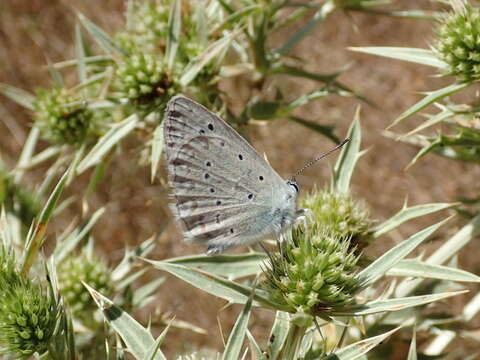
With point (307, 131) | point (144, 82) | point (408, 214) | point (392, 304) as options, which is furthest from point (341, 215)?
point (307, 131)

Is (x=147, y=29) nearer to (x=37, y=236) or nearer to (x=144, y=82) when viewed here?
(x=144, y=82)

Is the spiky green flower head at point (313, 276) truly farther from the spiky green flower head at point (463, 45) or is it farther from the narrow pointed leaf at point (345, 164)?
the spiky green flower head at point (463, 45)

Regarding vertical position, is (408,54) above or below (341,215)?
above

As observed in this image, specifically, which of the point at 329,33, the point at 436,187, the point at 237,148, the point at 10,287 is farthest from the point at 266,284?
the point at 329,33

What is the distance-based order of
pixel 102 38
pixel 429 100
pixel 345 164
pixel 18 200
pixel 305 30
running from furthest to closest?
pixel 18 200
pixel 305 30
pixel 102 38
pixel 345 164
pixel 429 100

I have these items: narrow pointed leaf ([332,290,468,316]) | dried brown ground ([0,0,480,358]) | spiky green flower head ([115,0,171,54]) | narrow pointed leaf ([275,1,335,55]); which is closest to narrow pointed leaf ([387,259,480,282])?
narrow pointed leaf ([332,290,468,316])

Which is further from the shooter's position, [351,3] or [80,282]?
[351,3]

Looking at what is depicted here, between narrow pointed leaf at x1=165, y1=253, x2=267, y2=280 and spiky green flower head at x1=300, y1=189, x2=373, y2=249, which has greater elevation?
spiky green flower head at x1=300, y1=189, x2=373, y2=249

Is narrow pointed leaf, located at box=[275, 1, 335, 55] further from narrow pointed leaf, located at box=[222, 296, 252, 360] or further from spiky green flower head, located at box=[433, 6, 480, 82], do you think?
narrow pointed leaf, located at box=[222, 296, 252, 360]
